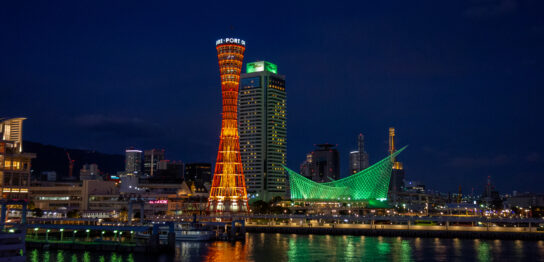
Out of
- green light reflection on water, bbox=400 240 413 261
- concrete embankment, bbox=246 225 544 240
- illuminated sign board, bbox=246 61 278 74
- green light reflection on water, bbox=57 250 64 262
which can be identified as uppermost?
illuminated sign board, bbox=246 61 278 74

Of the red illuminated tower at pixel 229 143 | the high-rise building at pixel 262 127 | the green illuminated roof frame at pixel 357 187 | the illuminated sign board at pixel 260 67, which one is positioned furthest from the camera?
the illuminated sign board at pixel 260 67

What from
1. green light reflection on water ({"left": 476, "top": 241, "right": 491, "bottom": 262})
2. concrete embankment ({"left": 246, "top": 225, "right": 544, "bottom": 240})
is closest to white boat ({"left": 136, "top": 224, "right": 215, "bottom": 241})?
concrete embankment ({"left": 246, "top": 225, "right": 544, "bottom": 240})

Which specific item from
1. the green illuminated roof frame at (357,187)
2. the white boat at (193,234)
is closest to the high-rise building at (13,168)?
the white boat at (193,234)

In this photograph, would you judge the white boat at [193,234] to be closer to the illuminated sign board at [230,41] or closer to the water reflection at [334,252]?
the water reflection at [334,252]

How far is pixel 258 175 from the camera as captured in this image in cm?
16538

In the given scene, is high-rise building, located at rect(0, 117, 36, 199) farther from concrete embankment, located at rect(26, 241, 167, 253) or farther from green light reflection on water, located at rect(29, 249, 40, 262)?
green light reflection on water, located at rect(29, 249, 40, 262)

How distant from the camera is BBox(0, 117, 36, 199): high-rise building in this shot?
94750mm

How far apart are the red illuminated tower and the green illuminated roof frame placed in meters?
29.2

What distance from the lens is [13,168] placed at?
319 ft

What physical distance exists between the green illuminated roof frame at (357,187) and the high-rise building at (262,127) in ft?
120

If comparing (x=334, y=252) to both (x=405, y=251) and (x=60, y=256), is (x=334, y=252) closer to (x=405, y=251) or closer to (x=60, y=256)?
(x=405, y=251)

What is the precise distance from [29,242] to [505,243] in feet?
170

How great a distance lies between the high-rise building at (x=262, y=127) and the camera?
16538cm

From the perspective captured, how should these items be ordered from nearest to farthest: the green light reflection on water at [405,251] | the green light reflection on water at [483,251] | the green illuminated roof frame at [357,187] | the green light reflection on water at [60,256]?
1. the green light reflection on water at [60,256]
2. the green light reflection on water at [405,251]
3. the green light reflection on water at [483,251]
4. the green illuminated roof frame at [357,187]
